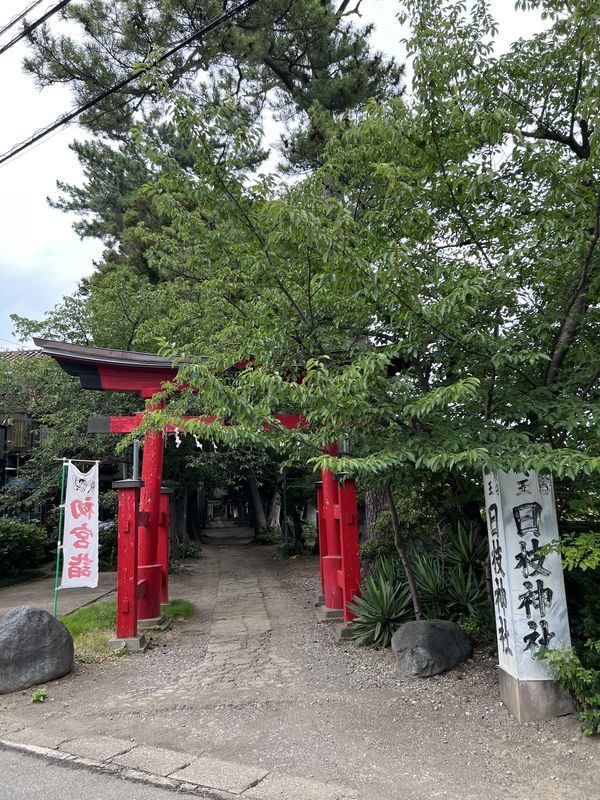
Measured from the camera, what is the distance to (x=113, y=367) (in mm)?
8820

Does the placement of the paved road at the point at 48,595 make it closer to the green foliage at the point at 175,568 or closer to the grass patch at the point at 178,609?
the green foliage at the point at 175,568

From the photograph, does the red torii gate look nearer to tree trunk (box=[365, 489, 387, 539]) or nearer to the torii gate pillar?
the torii gate pillar

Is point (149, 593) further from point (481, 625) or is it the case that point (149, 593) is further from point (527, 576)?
point (527, 576)

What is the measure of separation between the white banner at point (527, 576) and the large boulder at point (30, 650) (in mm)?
4802

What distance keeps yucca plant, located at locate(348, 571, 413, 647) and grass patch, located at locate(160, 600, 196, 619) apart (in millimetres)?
3769

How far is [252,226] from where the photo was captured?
573 centimetres

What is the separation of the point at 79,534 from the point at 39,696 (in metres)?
2.37

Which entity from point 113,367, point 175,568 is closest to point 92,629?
point 113,367

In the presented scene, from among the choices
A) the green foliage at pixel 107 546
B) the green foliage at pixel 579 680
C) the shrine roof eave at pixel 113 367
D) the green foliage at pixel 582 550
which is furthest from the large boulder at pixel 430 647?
the green foliage at pixel 107 546

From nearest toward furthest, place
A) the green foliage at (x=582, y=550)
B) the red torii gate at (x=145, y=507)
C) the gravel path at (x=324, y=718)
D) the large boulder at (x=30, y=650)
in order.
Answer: the gravel path at (x=324, y=718) < the green foliage at (x=582, y=550) < the large boulder at (x=30, y=650) < the red torii gate at (x=145, y=507)

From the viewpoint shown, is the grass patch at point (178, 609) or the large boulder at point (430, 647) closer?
the large boulder at point (430, 647)

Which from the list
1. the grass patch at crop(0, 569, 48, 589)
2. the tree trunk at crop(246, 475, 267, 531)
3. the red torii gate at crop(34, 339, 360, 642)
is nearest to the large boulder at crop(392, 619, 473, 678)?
the red torii gate at crop(34, 339, 360, 642)

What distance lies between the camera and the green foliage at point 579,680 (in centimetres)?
433

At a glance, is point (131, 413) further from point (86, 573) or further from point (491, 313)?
point (491, 313)
